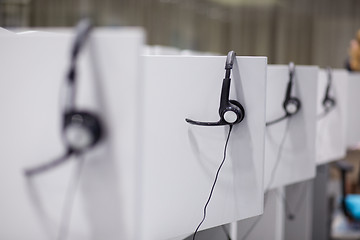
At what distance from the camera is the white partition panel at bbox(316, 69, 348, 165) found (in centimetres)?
154

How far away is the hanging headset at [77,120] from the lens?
0.58m

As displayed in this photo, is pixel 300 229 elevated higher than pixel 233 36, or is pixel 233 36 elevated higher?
pixel 233 36

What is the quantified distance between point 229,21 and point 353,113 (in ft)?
16.1

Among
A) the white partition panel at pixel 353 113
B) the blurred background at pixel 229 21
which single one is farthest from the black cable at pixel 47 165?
the blurred background at pixel 229 21

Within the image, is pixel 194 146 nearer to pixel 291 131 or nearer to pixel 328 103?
pixel 291 131

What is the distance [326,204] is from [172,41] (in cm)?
468

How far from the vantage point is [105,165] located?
0.62 m

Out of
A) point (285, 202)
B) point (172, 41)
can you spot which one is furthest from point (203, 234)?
point (172, 41)

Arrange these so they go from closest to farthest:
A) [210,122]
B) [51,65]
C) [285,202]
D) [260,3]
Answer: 1. [51,65]
2. [210,122]
3. [285,202]
4. [260,3]

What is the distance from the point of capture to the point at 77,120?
58 centimetres

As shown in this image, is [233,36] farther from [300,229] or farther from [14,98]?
[14,98]

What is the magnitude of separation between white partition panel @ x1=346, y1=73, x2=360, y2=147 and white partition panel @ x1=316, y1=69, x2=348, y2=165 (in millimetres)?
268

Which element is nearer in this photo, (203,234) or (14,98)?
(14,98)

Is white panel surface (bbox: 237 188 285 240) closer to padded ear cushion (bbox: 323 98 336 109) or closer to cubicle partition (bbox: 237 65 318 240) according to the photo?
cubicle partition (bbox: 237 65 318 240)
